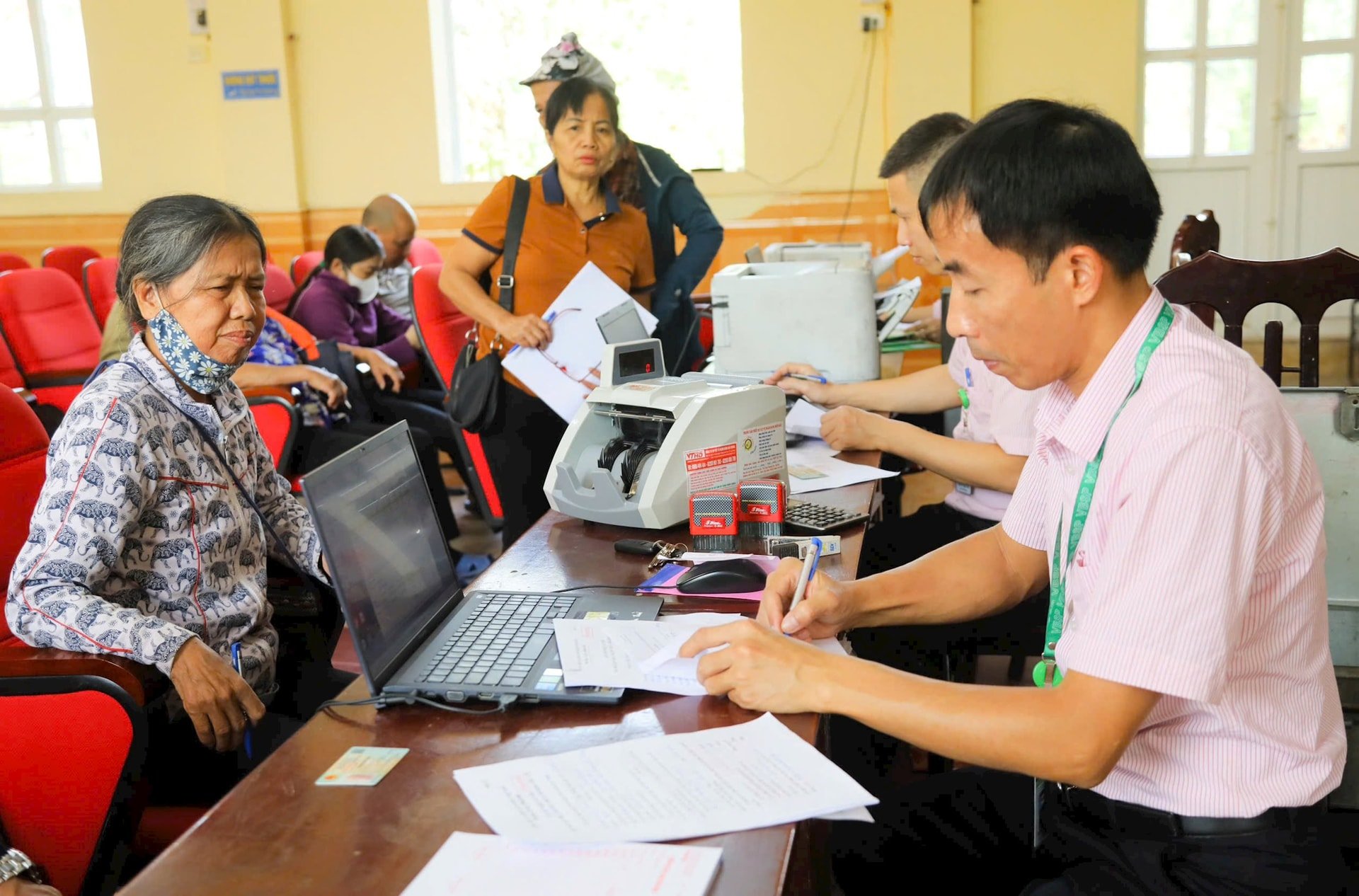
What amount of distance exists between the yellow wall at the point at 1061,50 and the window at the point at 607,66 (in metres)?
1.38

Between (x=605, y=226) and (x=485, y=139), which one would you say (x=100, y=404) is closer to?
(x=605, y=226)

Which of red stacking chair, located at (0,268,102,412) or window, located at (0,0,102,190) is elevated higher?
window, located at (0,0,102,190)

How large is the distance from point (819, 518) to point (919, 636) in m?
0.52

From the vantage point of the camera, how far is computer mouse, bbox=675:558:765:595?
5.06ft

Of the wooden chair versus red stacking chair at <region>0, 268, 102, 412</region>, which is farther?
red stacking chair at <region>0, 268, 102, 412</region>

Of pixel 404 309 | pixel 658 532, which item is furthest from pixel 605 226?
pixel 404 309

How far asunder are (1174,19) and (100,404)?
6.10m

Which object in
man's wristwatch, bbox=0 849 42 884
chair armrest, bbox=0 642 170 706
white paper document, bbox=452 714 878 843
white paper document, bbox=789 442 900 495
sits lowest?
man's wristwatch, bbox=0 849 42 884

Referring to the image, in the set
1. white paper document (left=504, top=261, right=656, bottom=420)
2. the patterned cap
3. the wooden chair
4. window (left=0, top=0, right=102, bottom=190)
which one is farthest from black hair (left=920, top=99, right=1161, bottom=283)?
window (left=0, top=0, right=102, bottom=190)

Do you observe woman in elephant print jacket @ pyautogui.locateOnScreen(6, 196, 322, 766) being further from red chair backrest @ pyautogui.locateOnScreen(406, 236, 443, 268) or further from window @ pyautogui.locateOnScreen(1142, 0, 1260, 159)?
window @ pyautogui.locateOnScreen(1142, 0, 1260, 159)

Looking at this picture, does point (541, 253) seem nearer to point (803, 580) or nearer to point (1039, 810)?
point (803, 580)

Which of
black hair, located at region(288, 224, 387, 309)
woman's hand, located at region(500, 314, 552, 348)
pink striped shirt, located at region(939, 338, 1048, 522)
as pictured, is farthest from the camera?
black hair, located at region(288, 224, 387, 309)

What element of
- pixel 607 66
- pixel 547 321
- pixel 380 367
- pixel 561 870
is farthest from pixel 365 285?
pixel 561 870

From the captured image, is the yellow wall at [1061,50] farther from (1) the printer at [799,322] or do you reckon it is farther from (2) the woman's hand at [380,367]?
(1) the printer at [799,322]
